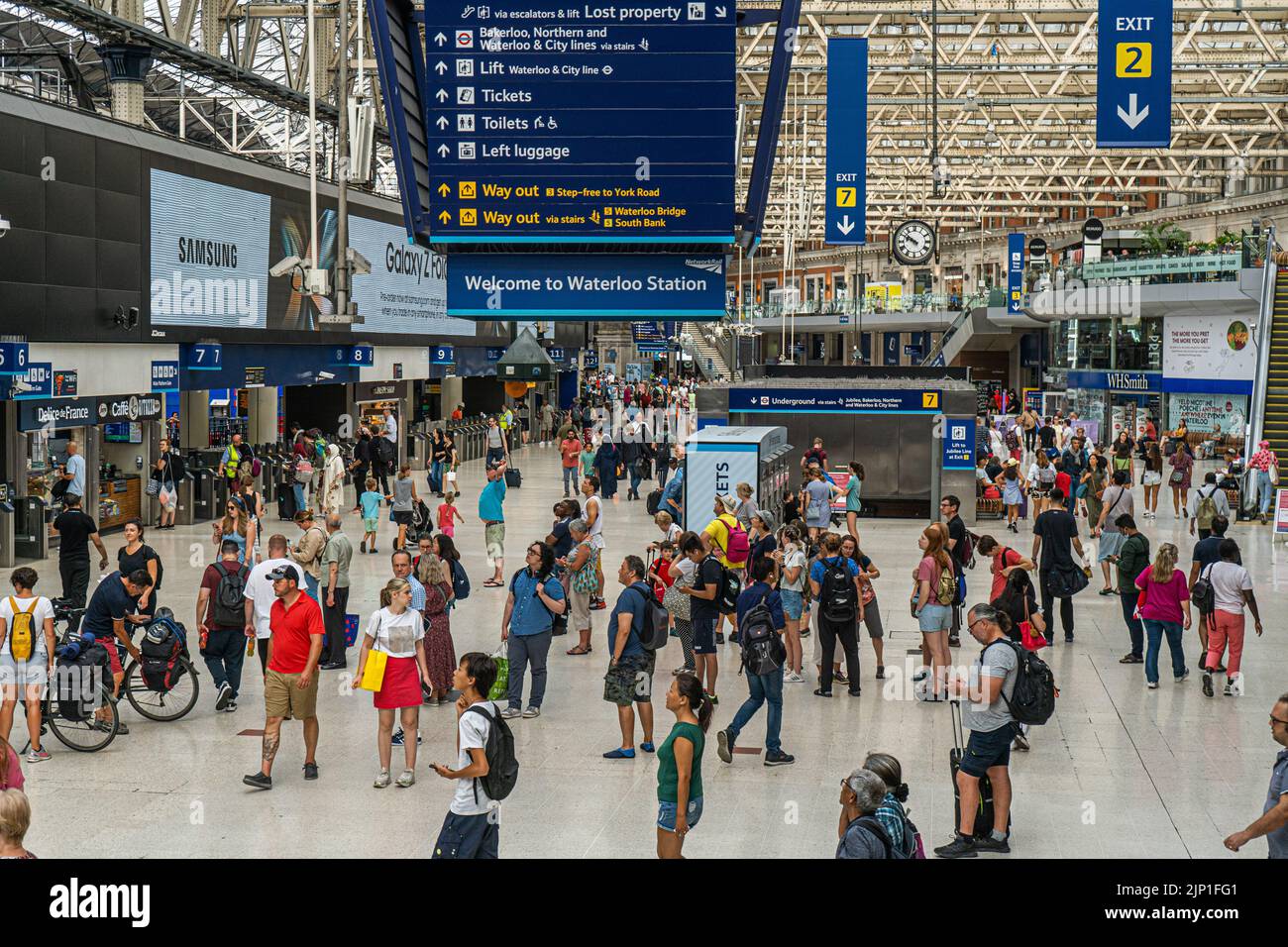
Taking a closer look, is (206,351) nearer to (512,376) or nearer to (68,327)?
(68,327)

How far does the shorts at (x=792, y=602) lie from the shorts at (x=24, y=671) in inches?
228

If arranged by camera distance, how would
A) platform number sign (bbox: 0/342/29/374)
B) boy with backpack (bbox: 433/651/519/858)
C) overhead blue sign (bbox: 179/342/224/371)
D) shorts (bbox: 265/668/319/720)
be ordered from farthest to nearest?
overhead blue sign (bbox: 179/342/224/371)
platform number sign (bbox: 0/342/29/374)
shorts (bbox: 265/668/319/720)
boy with backpack (bbox: 433/651/519/858)

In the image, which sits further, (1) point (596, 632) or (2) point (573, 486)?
(2) point (573, 486)

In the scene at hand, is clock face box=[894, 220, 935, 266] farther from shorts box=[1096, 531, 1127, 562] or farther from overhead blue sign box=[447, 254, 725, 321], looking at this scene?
overhead blue sign box=[447, 254, 725, 321]

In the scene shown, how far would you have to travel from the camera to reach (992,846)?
27.6 feet

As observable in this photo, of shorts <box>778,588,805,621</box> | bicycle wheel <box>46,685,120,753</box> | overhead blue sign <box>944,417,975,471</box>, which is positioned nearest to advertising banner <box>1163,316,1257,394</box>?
overhead blue sign <box>944,417,975,471</box>

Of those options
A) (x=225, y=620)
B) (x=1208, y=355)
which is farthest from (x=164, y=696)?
(x=1208, y=355)

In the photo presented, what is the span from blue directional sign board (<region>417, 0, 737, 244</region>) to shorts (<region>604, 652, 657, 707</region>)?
3.36m

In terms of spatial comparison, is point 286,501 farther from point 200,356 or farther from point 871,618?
point 871,618

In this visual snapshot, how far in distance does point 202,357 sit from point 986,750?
60.9 feet

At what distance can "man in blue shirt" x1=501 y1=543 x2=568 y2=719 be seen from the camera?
11.1 metres
